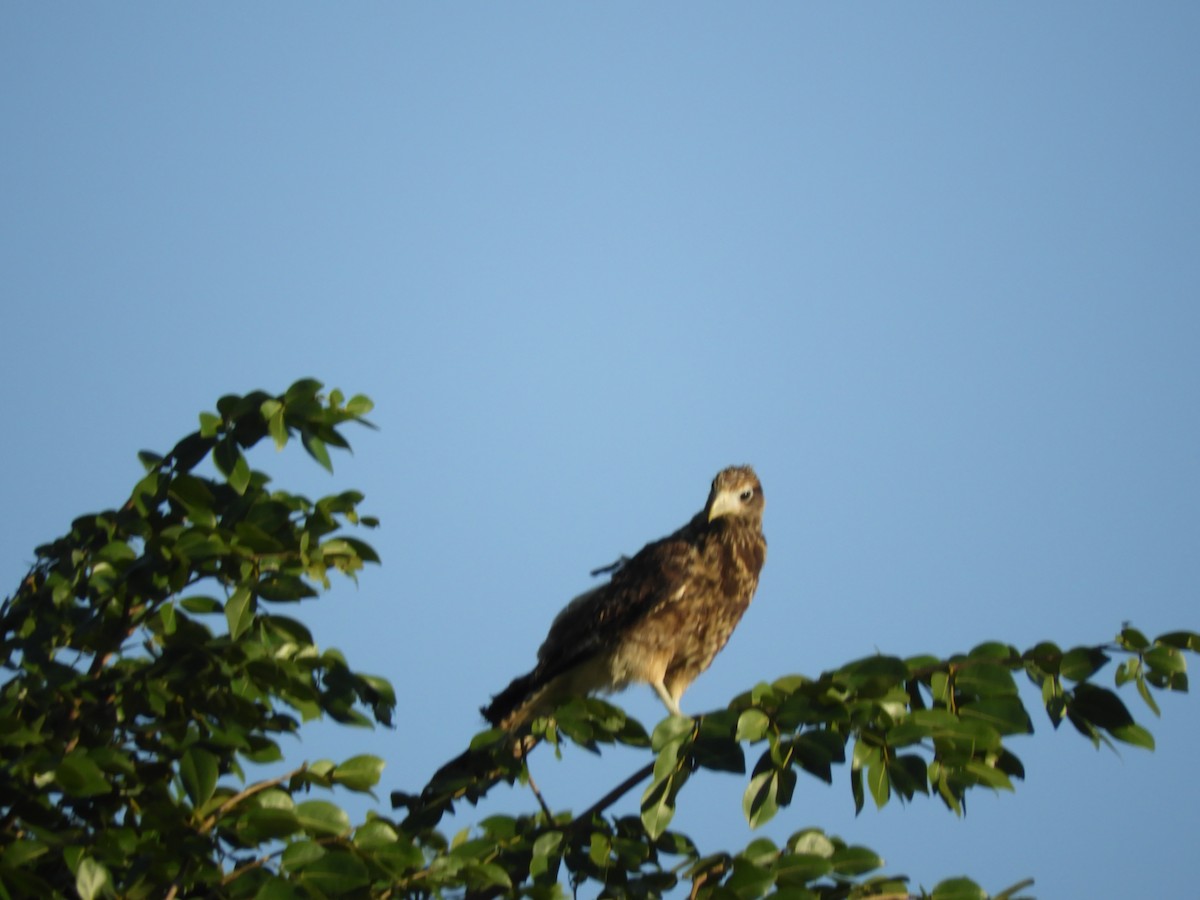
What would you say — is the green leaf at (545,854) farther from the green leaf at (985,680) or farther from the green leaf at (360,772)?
the green leaf at (985,680)

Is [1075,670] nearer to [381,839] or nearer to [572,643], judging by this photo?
[381,839]

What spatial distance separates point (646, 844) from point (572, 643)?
2.92 m

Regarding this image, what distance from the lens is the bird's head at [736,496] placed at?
6.44m

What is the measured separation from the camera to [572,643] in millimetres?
6102

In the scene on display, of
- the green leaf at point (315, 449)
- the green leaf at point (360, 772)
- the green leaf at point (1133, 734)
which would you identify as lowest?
the green leaf at point (360, 772)

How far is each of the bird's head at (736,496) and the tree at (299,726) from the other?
2.91 metres

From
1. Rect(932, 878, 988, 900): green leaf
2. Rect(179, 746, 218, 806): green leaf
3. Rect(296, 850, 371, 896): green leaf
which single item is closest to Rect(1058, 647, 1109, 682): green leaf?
Rect(932, 878, 988, 900): green leaf

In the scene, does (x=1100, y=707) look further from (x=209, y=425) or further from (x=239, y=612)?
(x=209, y=425)

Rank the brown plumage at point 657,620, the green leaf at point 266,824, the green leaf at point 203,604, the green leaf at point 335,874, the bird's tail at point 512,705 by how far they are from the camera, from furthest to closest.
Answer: the brown plumage at point 657,620 → the bird's tail at point 512,705 → the green leaf at point 203,604 → the green leaf at point 266,824 → the green leaf at point 335,874

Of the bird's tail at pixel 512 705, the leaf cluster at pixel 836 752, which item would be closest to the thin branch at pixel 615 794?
the leaf cluster at pixel 836 752

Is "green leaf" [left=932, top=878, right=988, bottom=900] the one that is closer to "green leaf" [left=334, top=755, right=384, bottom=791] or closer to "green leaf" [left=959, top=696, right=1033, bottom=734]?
"green leaf" [left=959, top=696, right=1033, bottom=734]

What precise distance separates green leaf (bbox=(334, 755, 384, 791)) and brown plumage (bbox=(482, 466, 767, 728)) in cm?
241

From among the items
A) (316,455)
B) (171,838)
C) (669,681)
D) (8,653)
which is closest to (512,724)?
(669,681)

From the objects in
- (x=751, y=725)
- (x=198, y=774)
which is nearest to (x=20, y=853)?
(x=198, y=774)
